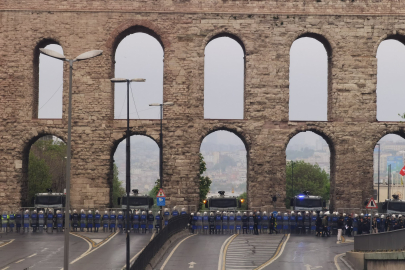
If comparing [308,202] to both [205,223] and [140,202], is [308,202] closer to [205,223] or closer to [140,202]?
[205,223]

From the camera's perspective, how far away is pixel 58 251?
112ft

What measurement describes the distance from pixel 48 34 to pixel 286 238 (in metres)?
24.3

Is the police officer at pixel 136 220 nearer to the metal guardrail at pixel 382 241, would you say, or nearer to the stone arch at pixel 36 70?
the stone arch at pixel 36 70

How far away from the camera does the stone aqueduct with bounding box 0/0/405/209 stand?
52.2 metres

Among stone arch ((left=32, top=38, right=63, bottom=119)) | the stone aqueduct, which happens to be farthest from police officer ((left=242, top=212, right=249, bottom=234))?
stone arch ((left=32, top=38, right=63, bottom=119))

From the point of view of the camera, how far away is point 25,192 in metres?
52.9

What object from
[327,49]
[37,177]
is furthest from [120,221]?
[37,177]

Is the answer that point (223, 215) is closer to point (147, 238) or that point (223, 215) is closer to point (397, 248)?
point (147, 238)

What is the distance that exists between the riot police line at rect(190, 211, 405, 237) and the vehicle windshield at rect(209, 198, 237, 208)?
8.48 feet

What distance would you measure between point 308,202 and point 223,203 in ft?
19.9

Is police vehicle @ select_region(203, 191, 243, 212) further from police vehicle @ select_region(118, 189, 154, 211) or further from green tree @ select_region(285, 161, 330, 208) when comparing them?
green tree @ select_region(285, 161, 330, 208)

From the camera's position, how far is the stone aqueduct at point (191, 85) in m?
52.2

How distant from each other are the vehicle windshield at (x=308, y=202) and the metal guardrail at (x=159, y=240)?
8.05 meters

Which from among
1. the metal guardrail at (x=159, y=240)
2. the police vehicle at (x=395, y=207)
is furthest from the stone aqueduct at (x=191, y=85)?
the metal guardrail at (x=159, y=240)
